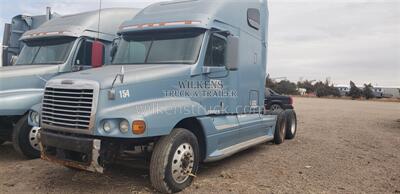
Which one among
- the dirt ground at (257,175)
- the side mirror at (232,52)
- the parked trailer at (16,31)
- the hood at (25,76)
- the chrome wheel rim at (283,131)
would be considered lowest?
the dirt ground at (257,175)

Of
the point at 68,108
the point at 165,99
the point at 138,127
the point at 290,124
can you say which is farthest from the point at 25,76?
the point at 290,124

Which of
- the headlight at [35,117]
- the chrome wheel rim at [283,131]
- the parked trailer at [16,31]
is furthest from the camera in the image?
the chrome wheel rim at [283,131]

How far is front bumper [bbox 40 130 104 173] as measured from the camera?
4.83m

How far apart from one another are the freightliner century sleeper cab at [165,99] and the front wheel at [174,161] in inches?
0.5

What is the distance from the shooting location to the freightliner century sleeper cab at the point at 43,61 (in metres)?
7.25

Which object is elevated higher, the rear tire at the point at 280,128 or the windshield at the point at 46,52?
the windshield at the point at 46,52

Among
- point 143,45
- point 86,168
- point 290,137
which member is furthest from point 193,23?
point 290,137

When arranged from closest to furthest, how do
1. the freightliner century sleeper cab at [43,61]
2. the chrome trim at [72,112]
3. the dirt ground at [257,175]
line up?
the chrome trim at [72,112], the dirt ground at [257,175], the freightliner century sleeper cab at [43,61]

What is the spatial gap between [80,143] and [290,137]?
7.88m

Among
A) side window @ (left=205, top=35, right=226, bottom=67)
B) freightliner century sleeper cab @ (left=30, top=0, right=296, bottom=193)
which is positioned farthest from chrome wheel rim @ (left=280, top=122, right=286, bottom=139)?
side window @ (left=205, top=35, right=226, bottom=67)

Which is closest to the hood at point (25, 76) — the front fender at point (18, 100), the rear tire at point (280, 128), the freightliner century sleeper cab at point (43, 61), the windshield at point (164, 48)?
the freightliner century sleeper cab at point (43, 61)

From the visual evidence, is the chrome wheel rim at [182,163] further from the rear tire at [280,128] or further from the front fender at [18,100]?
the rear tire at [280,128]

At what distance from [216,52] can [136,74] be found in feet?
5.56

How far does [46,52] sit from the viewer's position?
8.38 metres
